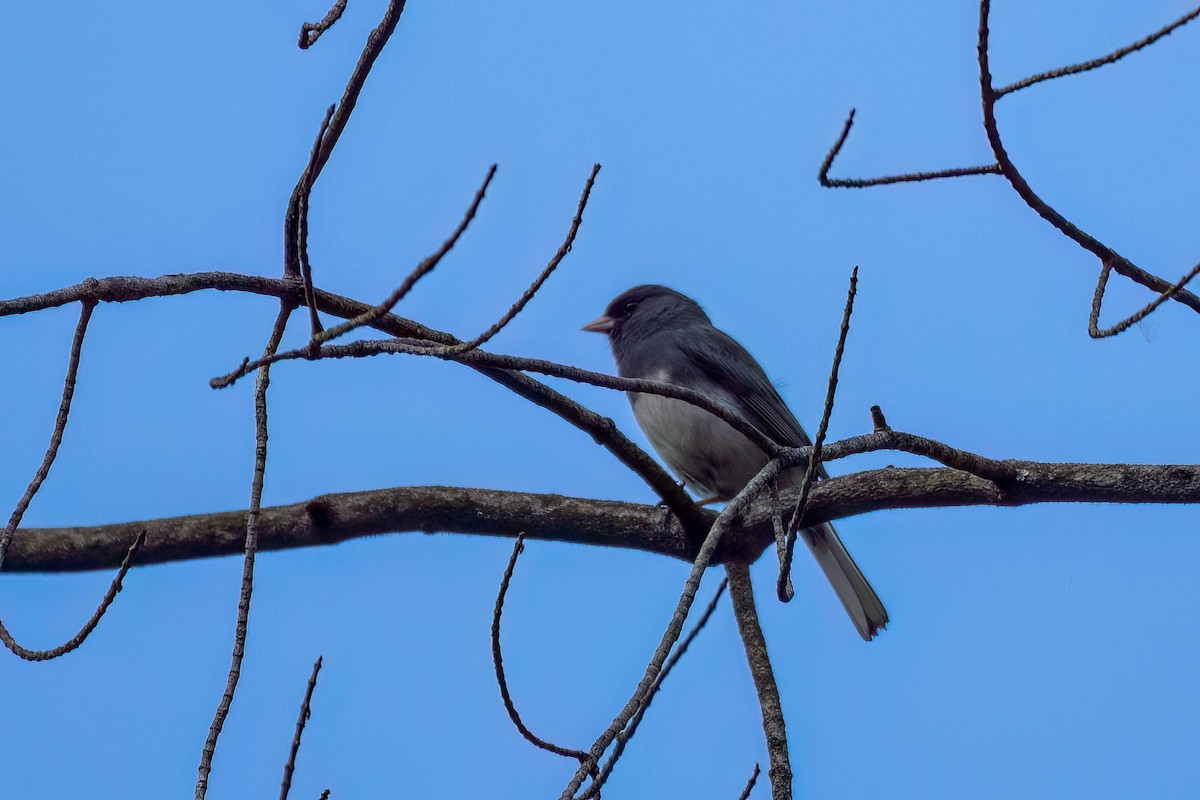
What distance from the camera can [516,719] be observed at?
8.72ft

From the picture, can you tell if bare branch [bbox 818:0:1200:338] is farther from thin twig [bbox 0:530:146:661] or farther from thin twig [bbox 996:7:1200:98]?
thin twig [bbox 0:530:146:661]

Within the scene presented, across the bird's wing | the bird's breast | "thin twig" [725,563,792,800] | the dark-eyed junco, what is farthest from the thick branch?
the bird's wing

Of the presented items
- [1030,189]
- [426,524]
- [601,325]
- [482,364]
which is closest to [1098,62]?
[1030,189]

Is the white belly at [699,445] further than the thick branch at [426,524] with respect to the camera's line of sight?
Yes

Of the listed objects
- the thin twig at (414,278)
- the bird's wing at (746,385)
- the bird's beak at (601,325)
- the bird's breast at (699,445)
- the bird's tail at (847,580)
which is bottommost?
the thin twig at (414,278)

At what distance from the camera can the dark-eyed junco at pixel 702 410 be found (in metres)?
5.06

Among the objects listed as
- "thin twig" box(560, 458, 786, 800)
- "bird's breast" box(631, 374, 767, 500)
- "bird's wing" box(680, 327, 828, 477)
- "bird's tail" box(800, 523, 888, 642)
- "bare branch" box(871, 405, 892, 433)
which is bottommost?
"thin twig" box(560, 458, 786, 800)

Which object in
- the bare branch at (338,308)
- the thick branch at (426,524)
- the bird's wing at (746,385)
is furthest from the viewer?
the bird's wing at (746,385)

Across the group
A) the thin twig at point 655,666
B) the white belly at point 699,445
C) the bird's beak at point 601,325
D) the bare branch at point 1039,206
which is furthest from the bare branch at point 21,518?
the bird's beak at point 601,325

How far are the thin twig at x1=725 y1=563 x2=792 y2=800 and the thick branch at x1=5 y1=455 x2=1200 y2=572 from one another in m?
0.11

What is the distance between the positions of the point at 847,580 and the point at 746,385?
3.42ft

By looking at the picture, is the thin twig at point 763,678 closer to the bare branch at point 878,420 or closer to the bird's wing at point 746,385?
the bare branch at point 878,420

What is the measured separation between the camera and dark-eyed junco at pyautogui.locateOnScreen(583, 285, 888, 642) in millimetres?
5062

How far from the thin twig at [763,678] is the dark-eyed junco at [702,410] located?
2.76 feet
